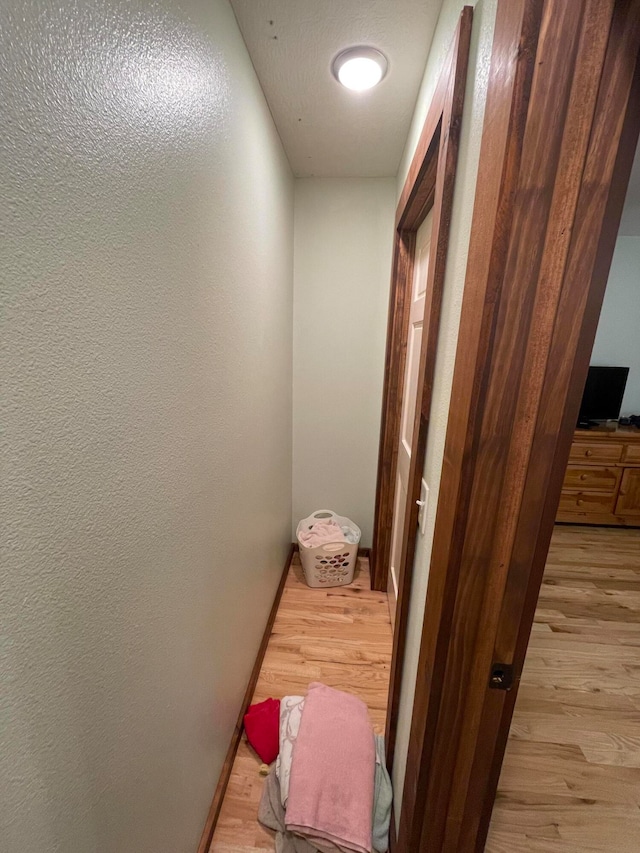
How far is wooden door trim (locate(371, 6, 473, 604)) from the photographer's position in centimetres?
69

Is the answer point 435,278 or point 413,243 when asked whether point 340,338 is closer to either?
point 413,243

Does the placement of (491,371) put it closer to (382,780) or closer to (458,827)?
(458,827)

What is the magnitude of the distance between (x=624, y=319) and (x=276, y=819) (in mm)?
3976

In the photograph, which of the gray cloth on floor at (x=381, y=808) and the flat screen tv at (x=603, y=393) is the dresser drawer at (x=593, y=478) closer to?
the flat screen tv at (x=603, y=393)

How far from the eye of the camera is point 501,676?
2.03ft

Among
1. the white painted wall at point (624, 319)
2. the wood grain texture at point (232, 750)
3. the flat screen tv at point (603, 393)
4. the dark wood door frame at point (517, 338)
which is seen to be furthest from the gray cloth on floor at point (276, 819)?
the white painted wall at point (624, 319)

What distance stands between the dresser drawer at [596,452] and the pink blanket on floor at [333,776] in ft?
8.42

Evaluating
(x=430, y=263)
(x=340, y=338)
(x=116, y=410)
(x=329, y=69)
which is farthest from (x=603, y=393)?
(x=116, y=410)

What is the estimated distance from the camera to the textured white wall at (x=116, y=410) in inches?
15.8

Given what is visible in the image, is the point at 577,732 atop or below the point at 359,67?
below

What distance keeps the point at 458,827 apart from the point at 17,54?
1.45m

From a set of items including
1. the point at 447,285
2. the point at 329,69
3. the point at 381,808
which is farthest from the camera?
the point at 329,69

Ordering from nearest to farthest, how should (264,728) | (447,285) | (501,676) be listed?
(501,676), (447,285), (264,728)

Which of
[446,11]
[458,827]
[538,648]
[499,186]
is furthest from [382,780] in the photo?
[446,11]
